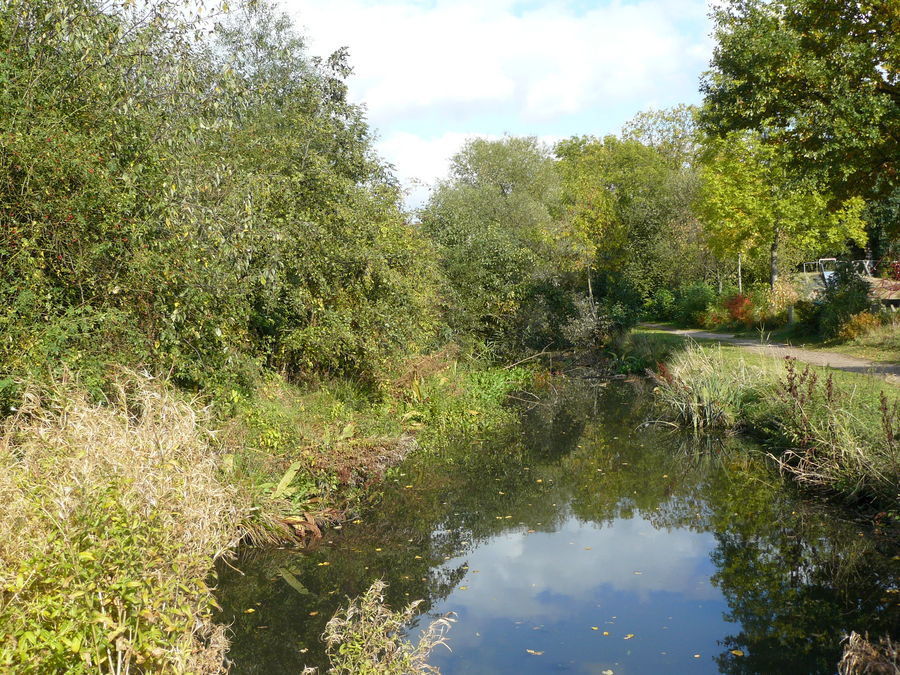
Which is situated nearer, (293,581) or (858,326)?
(293,581)

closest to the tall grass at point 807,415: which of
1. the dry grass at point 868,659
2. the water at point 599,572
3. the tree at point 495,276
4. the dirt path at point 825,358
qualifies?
the water at point 599,572

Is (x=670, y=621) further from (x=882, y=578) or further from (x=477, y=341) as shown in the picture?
(x=477, y=341)

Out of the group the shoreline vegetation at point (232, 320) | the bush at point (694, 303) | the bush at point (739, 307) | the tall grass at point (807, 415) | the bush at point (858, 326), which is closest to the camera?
the shoreline vegetation at point (232, 320)

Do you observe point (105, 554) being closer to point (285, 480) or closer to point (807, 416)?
point (285, 480)

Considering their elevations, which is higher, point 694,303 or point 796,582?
point 694,303

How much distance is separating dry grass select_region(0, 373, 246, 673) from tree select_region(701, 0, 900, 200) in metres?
13.9

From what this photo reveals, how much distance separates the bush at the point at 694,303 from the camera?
29.4 m

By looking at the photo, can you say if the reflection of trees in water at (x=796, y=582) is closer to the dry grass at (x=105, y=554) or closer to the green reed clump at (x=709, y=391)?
the green reed clump at (x=709, y=391)

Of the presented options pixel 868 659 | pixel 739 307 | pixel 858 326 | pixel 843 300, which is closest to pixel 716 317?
pixel 739 307

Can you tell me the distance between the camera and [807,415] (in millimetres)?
10727

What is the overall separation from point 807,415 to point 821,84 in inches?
318

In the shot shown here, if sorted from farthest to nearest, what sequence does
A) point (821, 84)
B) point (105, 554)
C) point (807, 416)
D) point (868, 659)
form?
point (821, 84) → point (807, 416) → point (868, 659) → point (105, 554)

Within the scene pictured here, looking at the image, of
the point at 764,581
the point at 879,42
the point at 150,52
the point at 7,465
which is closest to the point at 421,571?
the point at 764,581

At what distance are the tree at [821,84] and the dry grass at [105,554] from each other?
13868mm
